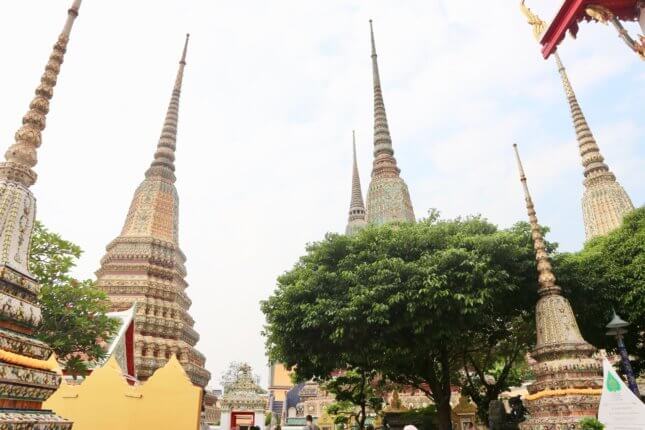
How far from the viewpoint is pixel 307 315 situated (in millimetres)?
14977

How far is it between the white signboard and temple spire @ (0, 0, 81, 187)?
10.9m

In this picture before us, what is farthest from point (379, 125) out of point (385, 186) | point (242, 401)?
point (242, 401)

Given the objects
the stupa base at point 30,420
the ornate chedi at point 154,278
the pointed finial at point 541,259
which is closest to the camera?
the stupa base at point 30,420

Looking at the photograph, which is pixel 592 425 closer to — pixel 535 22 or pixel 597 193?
pixel 535 22

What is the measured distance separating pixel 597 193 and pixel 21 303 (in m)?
36.7

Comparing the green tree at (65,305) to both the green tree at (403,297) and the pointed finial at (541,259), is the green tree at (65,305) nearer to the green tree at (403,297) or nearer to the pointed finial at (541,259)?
the green tree at (403,297)

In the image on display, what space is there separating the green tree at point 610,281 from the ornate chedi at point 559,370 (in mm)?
2626

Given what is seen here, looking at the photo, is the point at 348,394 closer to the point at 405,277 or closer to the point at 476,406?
the point at 476,406

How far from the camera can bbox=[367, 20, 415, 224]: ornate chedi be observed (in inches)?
1414

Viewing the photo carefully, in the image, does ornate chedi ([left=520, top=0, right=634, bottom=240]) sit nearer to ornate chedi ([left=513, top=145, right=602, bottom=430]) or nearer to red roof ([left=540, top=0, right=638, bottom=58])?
ornate chedi ([left=513, top=145, right=602, bottom=430])

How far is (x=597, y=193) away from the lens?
33.5 meters

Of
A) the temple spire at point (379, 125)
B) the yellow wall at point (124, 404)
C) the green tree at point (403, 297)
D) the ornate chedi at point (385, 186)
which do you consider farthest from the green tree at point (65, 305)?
the temple spire at point (379, 125)

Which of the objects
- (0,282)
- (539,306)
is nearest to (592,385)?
(539,306)

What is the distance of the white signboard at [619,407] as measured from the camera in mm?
8828
